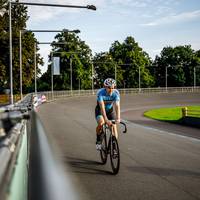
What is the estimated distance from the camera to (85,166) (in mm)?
8727

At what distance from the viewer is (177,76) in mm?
125000

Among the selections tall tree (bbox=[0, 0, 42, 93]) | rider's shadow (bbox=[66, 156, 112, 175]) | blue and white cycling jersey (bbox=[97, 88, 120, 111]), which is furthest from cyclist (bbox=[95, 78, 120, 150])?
tall tree (bbox=[0, 0, 42, 93])

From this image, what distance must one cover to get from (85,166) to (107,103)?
1382mm

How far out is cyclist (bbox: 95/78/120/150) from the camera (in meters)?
8.23

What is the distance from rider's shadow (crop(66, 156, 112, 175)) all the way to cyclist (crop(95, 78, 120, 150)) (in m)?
0.44

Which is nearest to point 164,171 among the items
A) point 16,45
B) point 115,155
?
point 115,155

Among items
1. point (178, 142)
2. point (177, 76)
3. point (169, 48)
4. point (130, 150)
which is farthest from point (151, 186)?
point (169, 48)

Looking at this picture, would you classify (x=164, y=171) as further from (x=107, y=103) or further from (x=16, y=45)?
(x=16, y=45)

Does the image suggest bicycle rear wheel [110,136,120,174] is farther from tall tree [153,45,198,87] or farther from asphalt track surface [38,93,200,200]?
tall tree [153,45,198,87]

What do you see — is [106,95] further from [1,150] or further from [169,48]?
[169,48]

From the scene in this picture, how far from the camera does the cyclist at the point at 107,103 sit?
27.0ft

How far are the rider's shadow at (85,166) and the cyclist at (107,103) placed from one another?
44cm

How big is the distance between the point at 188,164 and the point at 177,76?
118 m

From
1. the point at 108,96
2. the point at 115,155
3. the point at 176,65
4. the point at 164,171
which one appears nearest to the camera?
the point at 115,155
